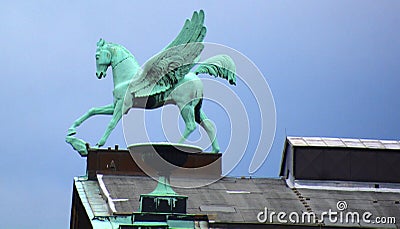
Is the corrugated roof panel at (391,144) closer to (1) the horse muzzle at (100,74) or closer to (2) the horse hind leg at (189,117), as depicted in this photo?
(2) the horse hind leg at (189,117)

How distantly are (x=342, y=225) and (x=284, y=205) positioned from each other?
3607 mm

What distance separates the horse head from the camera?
180 ft

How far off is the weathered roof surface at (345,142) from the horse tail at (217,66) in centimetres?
688

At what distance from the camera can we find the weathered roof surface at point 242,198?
50500 mm

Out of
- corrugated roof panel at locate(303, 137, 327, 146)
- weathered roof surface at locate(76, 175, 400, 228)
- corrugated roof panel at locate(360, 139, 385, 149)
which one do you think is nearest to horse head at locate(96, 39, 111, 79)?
weathered roof surface at locate(76, 175, 400, 228)

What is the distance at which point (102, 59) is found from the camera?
54688 millimetres

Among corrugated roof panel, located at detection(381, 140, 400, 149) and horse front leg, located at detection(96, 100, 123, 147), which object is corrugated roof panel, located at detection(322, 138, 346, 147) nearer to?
corrugated roof panel, located at detection(381, 140, 400, 149)

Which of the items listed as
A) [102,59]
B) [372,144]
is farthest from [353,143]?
[102,59]

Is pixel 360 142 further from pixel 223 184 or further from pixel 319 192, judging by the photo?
pixel 223 184

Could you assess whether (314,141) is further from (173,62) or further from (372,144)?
(173,62)

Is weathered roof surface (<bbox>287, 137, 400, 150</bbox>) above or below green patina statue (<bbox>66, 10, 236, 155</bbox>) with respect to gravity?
below

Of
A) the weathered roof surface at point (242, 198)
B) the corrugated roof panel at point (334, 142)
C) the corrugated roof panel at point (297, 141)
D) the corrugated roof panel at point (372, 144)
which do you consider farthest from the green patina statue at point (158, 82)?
the corrugated roof panel at point (372, 144)

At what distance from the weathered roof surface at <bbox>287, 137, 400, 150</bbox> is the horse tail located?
22.6 ft

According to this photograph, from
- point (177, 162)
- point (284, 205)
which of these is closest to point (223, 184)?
point (284, 205)
